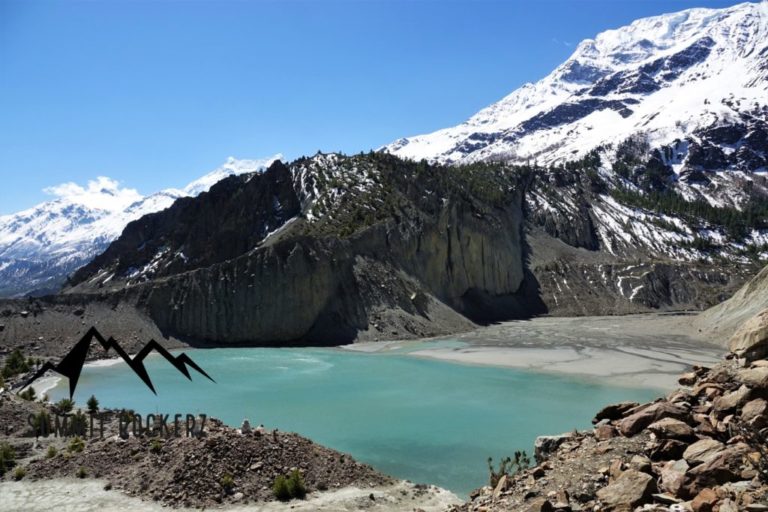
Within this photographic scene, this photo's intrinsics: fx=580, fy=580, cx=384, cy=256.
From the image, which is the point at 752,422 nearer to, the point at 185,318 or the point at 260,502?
the point at 260,502

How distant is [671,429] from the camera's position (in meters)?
9.79

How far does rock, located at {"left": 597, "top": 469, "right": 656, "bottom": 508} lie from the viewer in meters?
8.26

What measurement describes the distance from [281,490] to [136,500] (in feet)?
13.0

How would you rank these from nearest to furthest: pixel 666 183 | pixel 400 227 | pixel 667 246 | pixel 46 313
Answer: pixel 46 313 → pixel 400 227 → pixel 667 246 → pixel 666 183

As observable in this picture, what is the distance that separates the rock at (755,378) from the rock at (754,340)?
0.98 meters

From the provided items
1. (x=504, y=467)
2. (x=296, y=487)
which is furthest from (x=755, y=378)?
(x=296, y=487)

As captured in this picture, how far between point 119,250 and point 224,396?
78.6 m

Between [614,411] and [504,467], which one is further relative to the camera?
[504,467]

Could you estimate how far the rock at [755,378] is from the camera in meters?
9.50

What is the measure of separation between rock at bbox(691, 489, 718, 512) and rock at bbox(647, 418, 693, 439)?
2.10 metres

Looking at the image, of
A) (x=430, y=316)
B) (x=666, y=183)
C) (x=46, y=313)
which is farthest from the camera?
(x=666, y=183)

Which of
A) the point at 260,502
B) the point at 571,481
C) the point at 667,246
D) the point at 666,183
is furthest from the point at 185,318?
the point at 666,183

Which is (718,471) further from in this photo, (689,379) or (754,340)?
(689,379)

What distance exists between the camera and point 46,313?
6069 centimetres
